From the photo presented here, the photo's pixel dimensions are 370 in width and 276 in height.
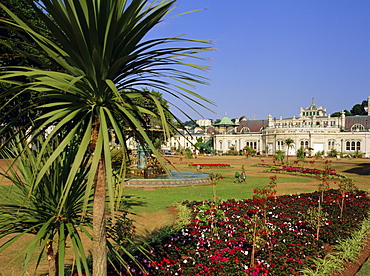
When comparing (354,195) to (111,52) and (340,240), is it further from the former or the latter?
(111,52)

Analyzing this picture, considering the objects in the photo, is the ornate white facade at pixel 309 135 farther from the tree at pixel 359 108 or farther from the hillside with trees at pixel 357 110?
the tree at pixel 359 108

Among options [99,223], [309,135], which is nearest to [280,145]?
[309,135]

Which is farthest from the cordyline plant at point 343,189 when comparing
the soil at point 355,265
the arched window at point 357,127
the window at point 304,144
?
the arched window at point 357,127

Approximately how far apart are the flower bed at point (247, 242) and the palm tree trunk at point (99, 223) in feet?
4.62

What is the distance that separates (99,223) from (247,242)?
5167mm

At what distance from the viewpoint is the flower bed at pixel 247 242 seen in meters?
5.67

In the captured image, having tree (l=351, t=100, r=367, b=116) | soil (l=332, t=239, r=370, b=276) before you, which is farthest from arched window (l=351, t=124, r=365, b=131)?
soil (l=332, t=239, r=370, b=276)

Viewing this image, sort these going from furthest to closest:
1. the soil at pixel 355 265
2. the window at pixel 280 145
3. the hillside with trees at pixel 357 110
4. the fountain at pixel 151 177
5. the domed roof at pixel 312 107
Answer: the hillside with trees at pixel 357 110, the domed roof at pixel 312 107, the window at pixel 280 145, the fountain at pixel 151 177, the soil at pixel 355 265

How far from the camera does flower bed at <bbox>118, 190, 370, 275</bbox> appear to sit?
567cm

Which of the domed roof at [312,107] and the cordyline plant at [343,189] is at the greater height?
the domed roof at [312,107]

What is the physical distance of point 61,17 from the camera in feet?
8.97

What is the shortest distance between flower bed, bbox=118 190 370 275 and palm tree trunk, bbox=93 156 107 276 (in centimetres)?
141

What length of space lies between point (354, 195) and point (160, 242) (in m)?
10.1

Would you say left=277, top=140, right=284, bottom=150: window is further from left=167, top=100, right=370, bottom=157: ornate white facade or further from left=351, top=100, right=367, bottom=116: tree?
left=351, top=100, right=367, bottom=116: tree
